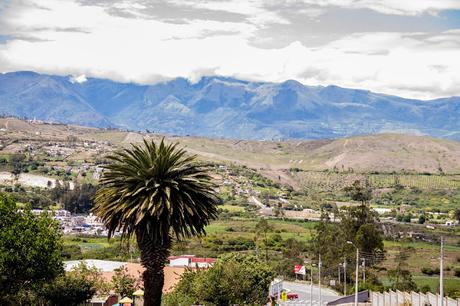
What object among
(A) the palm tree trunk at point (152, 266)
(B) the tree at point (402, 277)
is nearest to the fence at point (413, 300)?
(A) the palm tree trunk at point (152, 266)

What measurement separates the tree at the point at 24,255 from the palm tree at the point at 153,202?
62.1 feet

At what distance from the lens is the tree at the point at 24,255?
4881cm

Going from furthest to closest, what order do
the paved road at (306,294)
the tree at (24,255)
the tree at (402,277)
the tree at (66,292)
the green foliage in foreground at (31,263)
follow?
the tree at (402,277) → the paved road at (306,294) → the tree at (66,292) → the green foliage in foreground at (31,263) → the tree at (24,255)

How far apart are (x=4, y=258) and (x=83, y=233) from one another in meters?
138

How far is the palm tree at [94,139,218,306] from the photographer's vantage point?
102ft

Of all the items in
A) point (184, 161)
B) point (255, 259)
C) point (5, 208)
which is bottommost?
point (255, 259)

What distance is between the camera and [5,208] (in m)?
50.6

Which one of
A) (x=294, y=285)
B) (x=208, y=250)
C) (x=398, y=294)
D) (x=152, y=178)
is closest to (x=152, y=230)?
(x=152, y=178)

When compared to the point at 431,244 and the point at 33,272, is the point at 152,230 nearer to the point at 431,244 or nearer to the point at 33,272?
the point at 33,272

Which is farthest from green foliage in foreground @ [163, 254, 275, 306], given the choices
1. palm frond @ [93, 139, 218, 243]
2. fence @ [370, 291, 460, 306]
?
palm frond @ [93, 139, 218, 243]

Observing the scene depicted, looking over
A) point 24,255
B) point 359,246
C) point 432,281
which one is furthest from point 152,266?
point 432,281

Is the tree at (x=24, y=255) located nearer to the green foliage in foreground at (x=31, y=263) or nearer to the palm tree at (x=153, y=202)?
the green foliage in foreground at (x=31, y=263)

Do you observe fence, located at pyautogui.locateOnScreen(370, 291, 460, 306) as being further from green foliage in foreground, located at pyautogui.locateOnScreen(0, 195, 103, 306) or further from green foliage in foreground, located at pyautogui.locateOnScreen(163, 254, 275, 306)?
green foliage in foreground, located at pyautogui.locateOnScreen(0, 195, 103, 306)

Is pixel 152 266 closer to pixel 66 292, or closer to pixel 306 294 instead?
pixel 66 292
